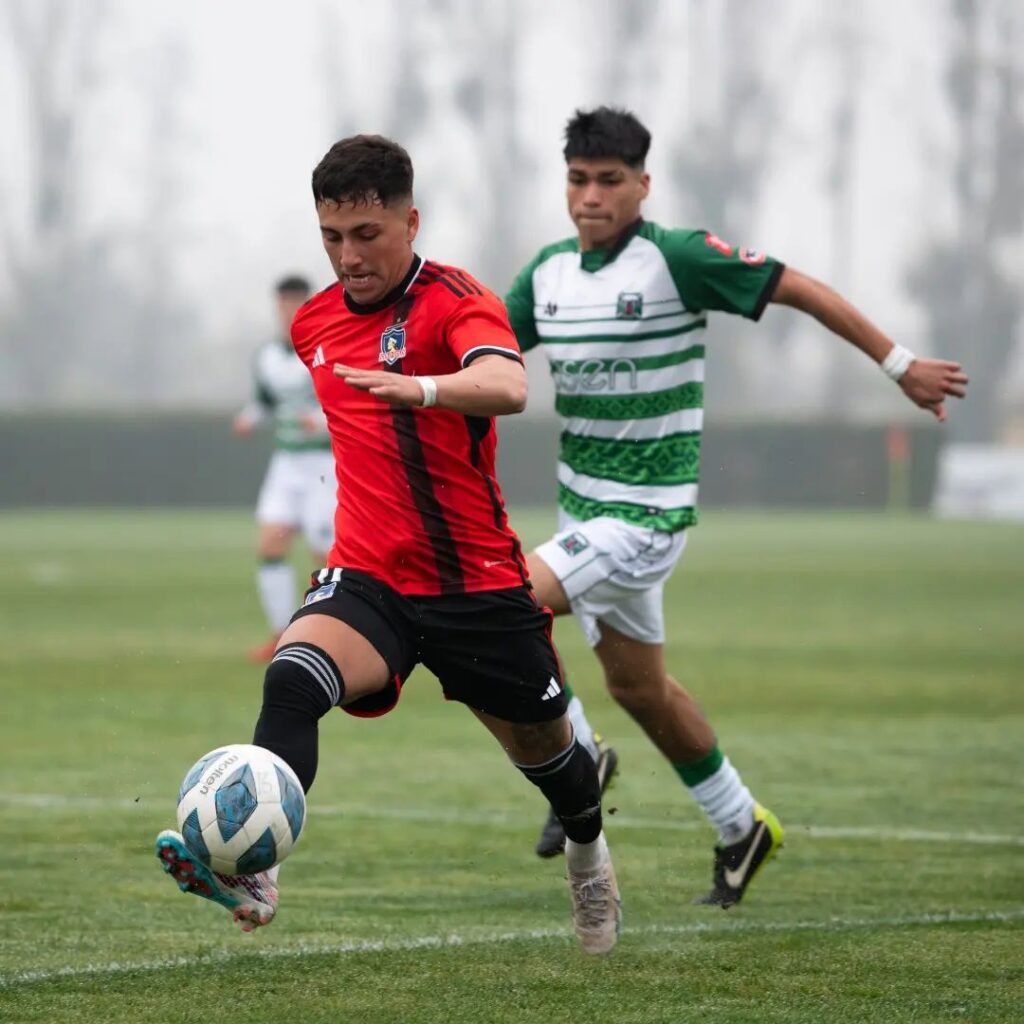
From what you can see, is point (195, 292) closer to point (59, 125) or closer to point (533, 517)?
point (59, 125)

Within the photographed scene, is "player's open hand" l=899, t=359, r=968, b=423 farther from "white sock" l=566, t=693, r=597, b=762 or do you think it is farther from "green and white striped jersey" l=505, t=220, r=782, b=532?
"white sock" l=566, t=693, r=597, b=762

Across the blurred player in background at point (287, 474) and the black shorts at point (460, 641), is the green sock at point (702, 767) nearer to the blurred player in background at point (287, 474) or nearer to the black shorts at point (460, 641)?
the black shorts at point (460, 641)

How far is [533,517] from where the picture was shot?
125ft

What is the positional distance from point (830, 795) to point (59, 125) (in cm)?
4684

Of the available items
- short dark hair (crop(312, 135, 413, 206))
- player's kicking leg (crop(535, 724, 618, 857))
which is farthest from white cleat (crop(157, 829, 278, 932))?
player's kicking leg (crop(535, 724, 618, 857))

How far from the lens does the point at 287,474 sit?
46.9 feet

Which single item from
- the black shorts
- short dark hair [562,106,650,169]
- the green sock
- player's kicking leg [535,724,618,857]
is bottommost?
player's kicking leg [535,724,618,857]

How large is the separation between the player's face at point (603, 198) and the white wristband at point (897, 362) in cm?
106

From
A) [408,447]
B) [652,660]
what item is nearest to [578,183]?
[652,660]

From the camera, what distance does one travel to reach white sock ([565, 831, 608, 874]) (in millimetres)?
5340

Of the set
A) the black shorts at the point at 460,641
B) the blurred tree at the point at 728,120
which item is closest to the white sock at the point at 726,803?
the black shorts at the point at 460,641

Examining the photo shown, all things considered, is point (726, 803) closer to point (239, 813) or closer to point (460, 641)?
point (460, 641)

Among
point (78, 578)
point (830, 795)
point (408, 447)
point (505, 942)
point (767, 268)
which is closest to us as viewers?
point (408, 447)

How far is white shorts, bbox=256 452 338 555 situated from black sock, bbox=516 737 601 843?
29.1ft
